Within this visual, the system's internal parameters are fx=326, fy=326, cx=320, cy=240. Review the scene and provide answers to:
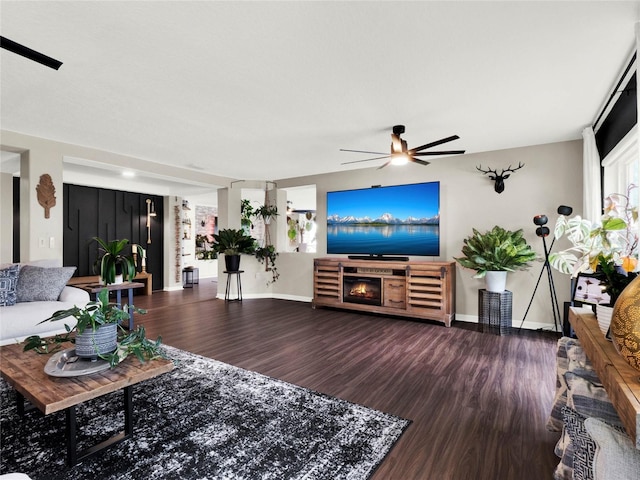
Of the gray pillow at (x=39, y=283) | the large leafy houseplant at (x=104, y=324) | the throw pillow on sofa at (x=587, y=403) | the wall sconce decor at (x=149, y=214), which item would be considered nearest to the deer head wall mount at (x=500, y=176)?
the throw pillow on sofa at (x=587, y=403)

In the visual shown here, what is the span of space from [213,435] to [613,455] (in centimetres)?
183

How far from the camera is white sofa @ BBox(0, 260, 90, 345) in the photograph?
294cm

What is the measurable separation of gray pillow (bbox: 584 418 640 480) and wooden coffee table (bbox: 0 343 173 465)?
6.32 feet

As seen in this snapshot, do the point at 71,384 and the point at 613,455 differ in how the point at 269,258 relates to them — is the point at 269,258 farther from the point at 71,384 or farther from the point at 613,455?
the point at 613,455

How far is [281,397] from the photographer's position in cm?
236

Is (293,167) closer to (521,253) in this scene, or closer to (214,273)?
(521,253)

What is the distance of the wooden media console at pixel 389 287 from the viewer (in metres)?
4.49

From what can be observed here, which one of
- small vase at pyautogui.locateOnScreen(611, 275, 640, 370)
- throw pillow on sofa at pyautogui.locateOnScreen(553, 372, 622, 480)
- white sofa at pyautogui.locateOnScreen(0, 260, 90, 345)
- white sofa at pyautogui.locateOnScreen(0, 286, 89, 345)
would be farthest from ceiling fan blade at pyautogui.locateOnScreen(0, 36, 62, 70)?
throw pillow on sofa at pyautogui.locateOnScreen(553, 372, 622, 480)

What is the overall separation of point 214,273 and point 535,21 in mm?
10077

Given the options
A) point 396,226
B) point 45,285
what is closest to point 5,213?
point 45,285

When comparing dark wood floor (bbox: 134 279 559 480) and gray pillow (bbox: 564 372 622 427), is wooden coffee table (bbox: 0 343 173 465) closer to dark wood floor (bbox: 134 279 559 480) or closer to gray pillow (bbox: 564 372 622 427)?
dark wood floor (bbox: 134 279 559 480)

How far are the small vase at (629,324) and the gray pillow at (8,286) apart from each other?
14.8 feet

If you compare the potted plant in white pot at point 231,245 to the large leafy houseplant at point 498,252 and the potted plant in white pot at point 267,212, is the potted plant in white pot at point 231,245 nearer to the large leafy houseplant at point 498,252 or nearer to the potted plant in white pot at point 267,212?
the potted plant in white pot at point 267,212

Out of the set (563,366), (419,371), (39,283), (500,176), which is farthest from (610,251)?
(39,283)
